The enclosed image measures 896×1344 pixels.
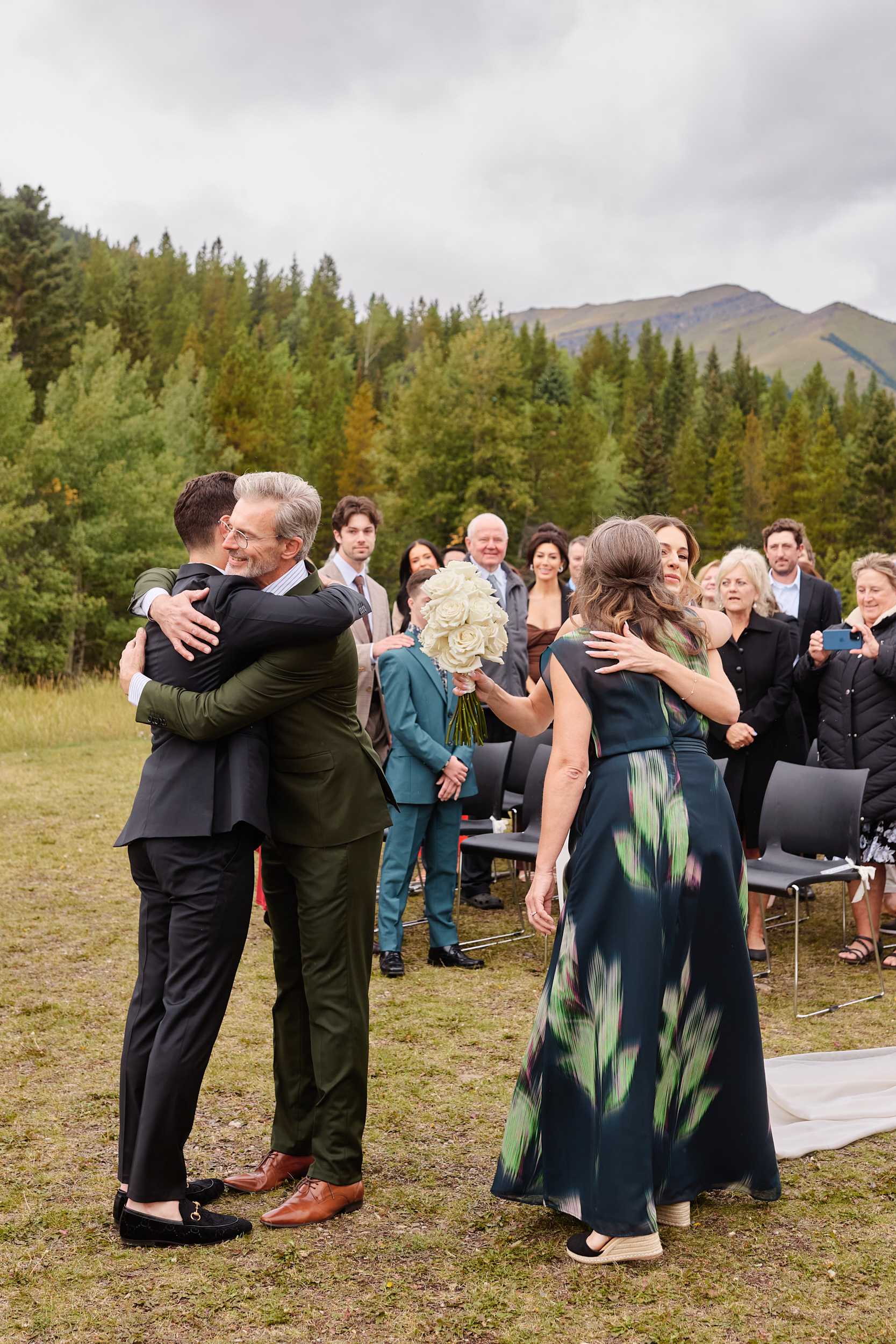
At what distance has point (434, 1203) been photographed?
372 centimetres

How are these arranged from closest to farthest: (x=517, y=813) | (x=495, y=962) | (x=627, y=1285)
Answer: (x=627, y=1285), (x=495, y=962), (x=517, y=813)

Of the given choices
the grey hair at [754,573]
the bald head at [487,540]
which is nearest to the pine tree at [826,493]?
the bald head at [487,540]

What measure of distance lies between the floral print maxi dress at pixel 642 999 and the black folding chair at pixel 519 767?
14.9ft

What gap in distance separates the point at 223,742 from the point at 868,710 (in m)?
4.81

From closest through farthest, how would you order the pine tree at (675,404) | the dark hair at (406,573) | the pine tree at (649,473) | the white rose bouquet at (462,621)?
the white rose bouquet at (462,621) < the dark hair at (406,573) < the pine tree at (649,473) < the pine tree at (675,404)

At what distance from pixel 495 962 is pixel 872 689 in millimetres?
2786

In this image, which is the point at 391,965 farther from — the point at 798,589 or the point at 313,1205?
the point at 798,589

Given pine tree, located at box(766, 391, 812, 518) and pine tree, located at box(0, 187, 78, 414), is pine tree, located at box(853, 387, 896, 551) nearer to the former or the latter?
pine tree, located at box(766, 391, 812, 518)

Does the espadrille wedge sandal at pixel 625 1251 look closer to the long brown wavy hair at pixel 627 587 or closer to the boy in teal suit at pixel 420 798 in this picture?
the long brown wavy hair at pixel 627 587

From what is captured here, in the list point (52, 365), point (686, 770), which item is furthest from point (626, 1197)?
point (52, 365)

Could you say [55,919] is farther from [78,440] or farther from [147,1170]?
[78,440]

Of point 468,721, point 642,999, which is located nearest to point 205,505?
point 468,721

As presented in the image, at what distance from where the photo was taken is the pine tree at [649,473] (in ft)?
241

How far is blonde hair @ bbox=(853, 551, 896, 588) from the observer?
7078mm
